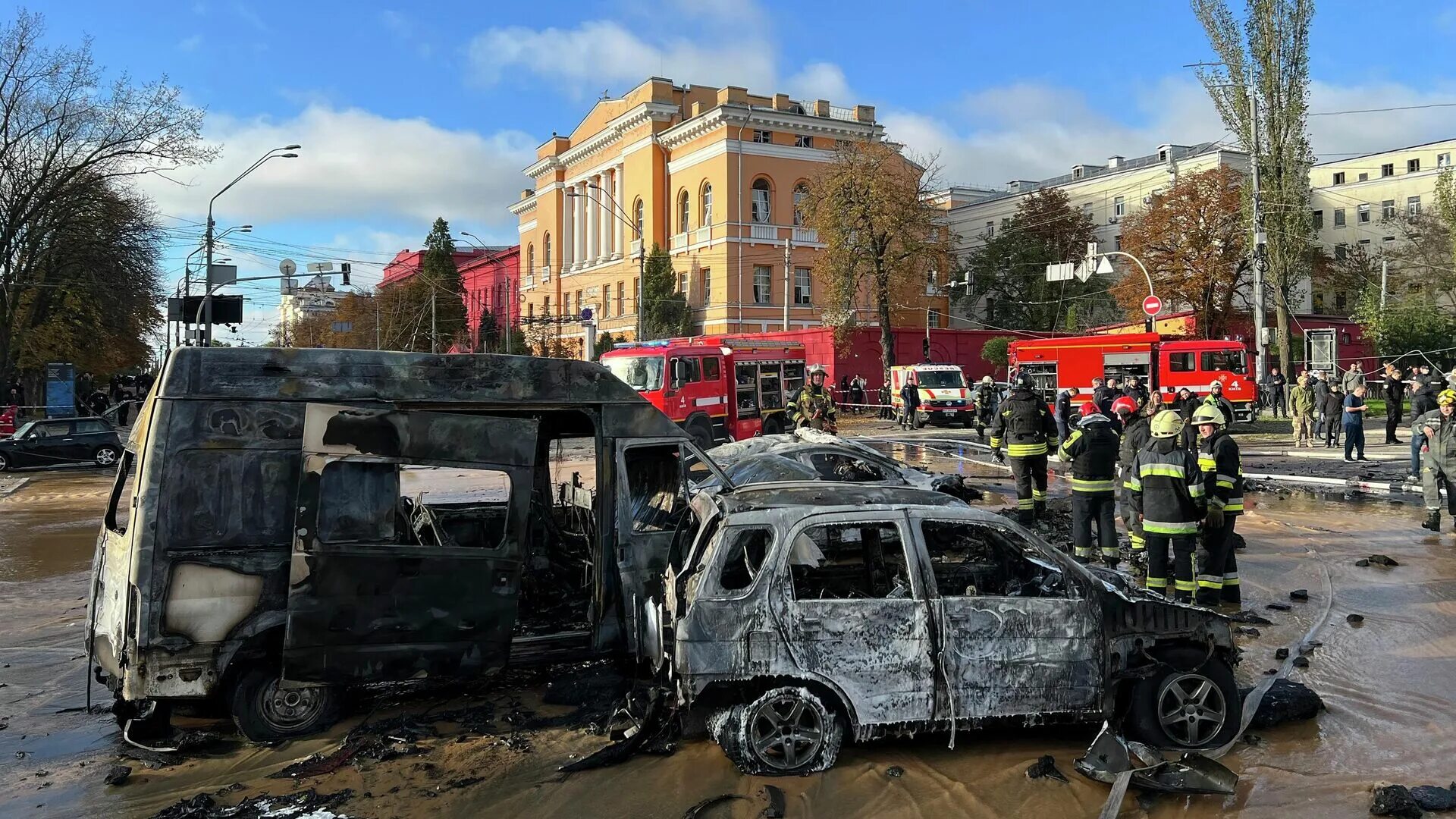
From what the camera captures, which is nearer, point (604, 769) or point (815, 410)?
point (604, 769)

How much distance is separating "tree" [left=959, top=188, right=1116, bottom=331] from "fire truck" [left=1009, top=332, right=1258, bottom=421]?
26.9 meters

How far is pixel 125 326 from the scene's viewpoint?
116 ft

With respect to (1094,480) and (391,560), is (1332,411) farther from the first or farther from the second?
(391,560)

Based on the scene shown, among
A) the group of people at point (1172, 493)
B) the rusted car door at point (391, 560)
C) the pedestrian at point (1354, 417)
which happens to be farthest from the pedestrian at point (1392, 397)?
the rusted car door at point (391, 560)

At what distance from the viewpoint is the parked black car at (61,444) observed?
21.0 m

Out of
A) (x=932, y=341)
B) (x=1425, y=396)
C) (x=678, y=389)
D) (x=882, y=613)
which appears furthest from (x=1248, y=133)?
(x=882, y=613)

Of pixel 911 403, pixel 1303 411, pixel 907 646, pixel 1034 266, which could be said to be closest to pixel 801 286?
pixel 1034 266

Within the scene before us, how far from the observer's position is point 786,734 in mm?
4871

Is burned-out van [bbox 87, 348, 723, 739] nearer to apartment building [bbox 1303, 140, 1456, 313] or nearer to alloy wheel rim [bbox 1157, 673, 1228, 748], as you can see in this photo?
alloy wheel rim [bbox 1157, 673, 1228, 748]

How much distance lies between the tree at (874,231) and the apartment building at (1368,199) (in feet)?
106

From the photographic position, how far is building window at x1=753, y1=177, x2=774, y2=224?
53062 millimetres

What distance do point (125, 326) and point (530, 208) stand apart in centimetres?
4791

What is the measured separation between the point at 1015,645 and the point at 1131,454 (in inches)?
227

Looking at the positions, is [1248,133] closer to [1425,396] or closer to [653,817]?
[1425,396]
